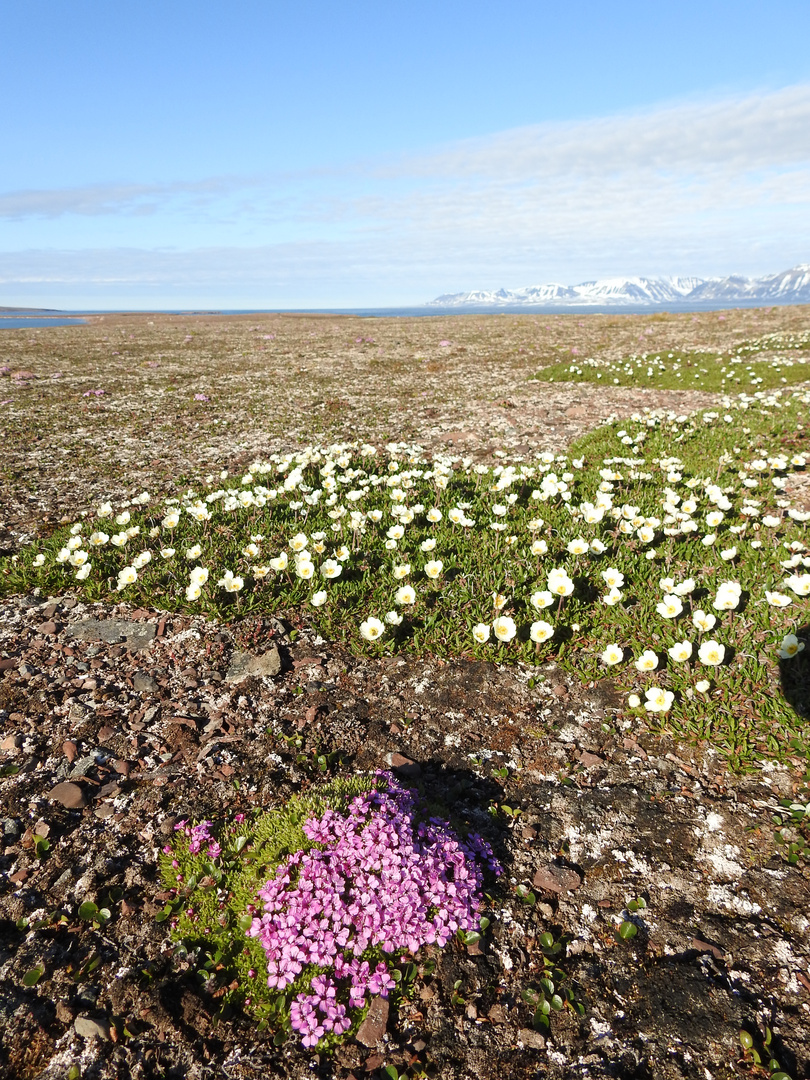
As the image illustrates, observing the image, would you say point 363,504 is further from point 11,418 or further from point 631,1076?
Result: point 11,418

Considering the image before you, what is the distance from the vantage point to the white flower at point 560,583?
18.2 ft

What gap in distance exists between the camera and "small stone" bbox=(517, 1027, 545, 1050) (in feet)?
8.23

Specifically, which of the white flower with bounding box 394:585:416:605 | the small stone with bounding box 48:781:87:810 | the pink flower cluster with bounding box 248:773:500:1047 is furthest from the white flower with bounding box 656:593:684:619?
the small stone with bounding box 48:781:87:810

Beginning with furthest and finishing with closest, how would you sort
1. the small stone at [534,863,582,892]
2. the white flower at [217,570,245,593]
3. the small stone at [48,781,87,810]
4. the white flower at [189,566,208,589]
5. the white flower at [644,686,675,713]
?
the white flower at [189,566,208,589]
the white flower at [217,570,245,593]
the white flower at [644,686,675,713]
the small stone at [48,781,87,810]
the small stone at [534,863,582,892]

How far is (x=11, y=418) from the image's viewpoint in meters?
15.9

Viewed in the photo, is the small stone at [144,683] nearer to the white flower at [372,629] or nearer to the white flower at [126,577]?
the white flower at [126,577]

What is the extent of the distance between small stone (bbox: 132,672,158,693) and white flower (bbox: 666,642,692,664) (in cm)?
456

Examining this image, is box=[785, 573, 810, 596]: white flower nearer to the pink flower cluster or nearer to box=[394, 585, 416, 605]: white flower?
box=[394, 585, 416, 605]: white flower

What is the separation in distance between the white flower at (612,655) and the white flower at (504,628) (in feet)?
2.70

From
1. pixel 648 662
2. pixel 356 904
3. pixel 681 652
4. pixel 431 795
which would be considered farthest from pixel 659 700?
pixel 356 904

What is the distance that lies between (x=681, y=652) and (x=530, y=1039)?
124 inches

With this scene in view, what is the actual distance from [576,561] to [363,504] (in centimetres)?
336

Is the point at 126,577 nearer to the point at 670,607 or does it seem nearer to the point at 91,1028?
the point at 91,1028

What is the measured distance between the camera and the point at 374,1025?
2.58 m
